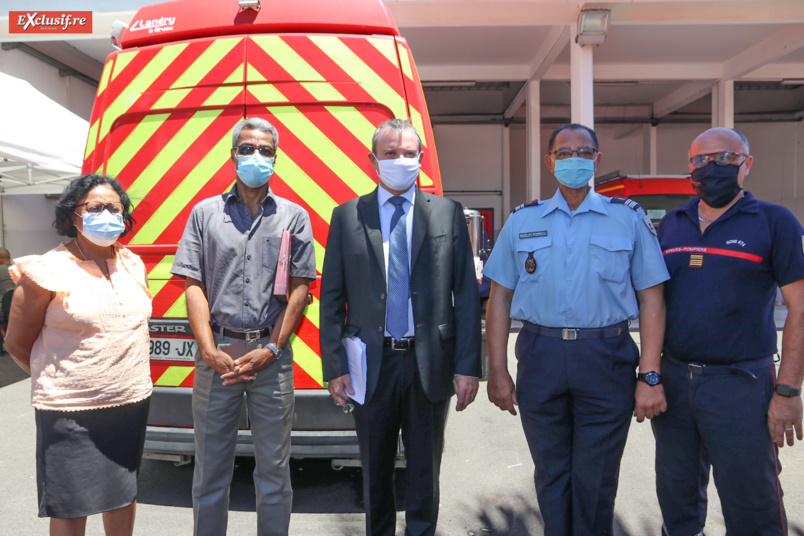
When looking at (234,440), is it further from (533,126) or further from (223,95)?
(533,126)

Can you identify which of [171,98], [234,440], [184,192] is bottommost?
[234,440]

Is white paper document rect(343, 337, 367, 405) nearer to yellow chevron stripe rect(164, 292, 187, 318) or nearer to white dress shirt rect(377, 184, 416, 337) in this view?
white dress shirt rect(377, 184, 416, 337)

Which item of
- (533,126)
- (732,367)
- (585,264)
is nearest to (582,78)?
(533,126)

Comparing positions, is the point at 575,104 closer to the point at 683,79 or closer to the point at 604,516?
the point at 683,79

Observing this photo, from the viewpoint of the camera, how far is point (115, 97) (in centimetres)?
317

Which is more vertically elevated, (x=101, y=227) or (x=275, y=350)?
(x=101, y=227)

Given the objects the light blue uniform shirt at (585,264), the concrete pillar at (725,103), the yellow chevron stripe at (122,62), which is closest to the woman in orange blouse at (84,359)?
the yellow chevron stripe at (122,62)

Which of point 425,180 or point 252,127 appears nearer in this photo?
point 252,127

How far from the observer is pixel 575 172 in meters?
2.42

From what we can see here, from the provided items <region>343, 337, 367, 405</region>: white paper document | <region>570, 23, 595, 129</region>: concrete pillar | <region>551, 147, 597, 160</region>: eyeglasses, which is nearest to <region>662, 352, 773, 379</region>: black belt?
<region>551, 147, 597, 160</region>: eyeglasses

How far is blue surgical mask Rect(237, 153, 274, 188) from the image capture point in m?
2.56

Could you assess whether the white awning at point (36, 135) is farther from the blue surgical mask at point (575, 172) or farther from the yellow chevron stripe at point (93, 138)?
the blue surgical mask at point (575, 172)

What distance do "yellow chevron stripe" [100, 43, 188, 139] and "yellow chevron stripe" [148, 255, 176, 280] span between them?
77 centimetres

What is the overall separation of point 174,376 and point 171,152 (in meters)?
1.13
